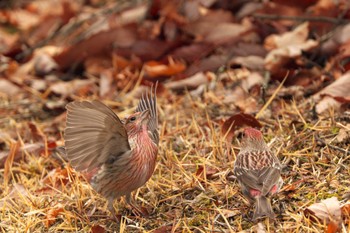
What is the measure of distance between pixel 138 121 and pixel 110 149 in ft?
1.04

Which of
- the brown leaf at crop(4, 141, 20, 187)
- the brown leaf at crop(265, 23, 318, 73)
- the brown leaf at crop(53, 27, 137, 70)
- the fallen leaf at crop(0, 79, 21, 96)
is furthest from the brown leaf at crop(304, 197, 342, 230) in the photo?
the fallen leaf at crop(0, 79, 21, 96)

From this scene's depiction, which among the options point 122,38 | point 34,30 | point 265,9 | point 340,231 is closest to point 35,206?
point 340,231

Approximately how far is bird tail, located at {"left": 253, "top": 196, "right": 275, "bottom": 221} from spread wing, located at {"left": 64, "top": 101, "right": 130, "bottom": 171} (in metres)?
0.98

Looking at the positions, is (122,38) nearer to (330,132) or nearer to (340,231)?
(330,132)

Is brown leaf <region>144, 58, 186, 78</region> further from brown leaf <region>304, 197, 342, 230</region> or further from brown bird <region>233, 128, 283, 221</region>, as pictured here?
brown leaf <region>304, 197, 342, 230</region>

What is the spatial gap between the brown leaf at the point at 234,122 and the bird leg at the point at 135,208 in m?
1.00

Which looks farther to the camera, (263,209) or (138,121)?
(138,121)

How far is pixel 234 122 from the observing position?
5422 millimetres

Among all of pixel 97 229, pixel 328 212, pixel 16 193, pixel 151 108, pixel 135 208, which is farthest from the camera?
pixel 16 193

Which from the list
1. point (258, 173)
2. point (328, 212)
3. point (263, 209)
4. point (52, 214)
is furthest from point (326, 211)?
point (52, 214)

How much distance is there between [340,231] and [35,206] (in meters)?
2.23

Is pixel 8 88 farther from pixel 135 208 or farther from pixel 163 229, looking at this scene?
pixel 163 229

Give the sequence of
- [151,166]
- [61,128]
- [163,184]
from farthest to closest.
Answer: [61,128] → [163,184] → [151,166]

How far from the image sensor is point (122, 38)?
777 centimetres
